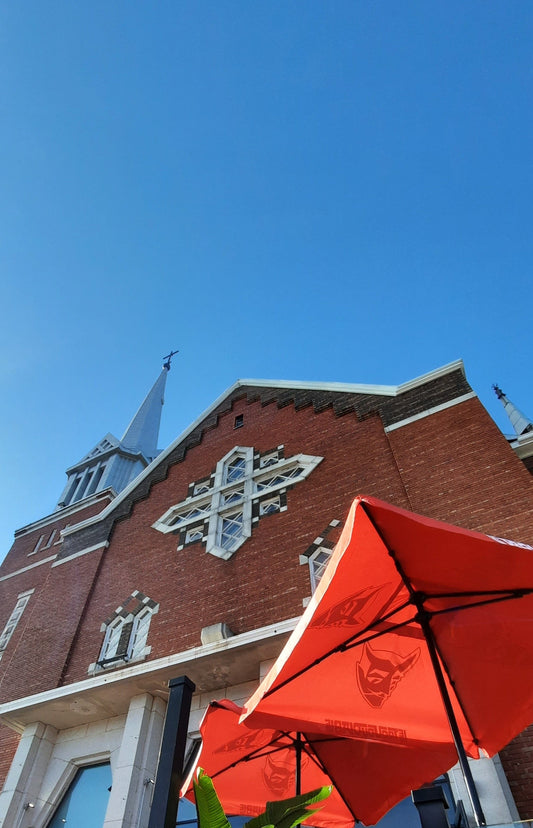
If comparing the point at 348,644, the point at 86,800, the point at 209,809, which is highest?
the point at 86,800

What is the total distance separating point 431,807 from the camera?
356 centimetres

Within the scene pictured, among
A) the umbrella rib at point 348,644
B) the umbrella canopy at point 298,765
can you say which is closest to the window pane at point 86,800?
the umbrella canopy at point 298,765

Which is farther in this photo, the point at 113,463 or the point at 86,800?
the point at 113,463

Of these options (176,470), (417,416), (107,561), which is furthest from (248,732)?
(176,470)

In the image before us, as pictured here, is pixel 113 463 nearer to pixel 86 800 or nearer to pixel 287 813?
pixel 86 800

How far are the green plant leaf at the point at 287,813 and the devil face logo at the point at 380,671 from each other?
56.9 inches

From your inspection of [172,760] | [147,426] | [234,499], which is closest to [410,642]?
[172,760]

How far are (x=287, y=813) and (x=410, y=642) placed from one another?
71.7 inches

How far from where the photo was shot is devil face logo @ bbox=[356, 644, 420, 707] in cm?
443

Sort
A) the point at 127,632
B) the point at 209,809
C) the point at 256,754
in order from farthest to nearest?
1. the point at 127,632
2. the point at 256,754
3. the point at 209,809

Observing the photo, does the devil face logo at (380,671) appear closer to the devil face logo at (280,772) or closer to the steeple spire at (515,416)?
the devil face logo at (280,772)

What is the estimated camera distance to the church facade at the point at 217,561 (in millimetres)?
8297

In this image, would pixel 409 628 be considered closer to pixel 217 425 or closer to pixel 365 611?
pixel 365 611

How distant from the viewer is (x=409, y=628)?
4.11 m
